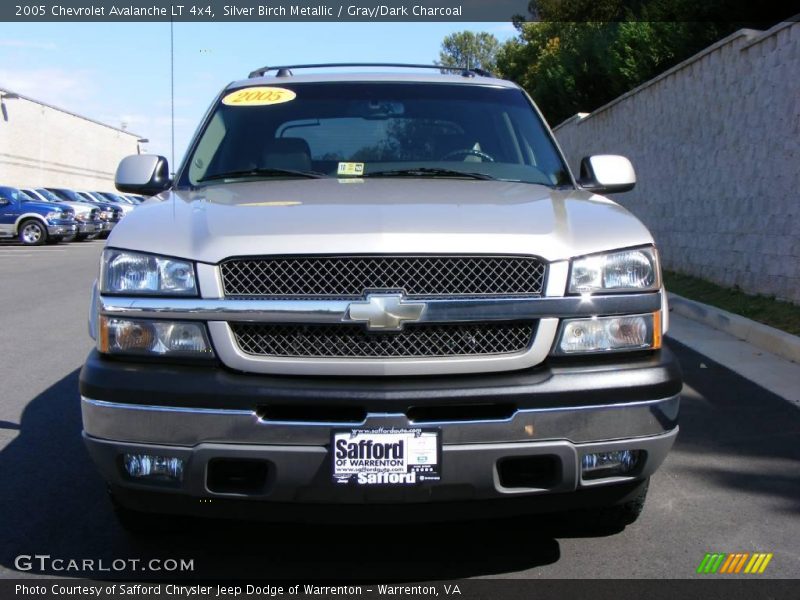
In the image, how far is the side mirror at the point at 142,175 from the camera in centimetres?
459

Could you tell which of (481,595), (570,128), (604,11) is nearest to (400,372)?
(481,595)

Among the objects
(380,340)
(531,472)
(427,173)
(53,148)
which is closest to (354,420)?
(380,340)

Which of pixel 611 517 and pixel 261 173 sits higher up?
pixel 261 173

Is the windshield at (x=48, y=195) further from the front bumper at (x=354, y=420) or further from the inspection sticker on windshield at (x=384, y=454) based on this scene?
the inspection sticker on windshield at (x=384, y=454)

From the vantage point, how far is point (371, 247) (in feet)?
10.1

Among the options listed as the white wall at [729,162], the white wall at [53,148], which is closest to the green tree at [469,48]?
the white wall at [53,148]

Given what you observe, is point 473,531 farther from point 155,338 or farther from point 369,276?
point 155,338

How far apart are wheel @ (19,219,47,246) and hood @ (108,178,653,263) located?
1017 inches

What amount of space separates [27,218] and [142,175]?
2494 centimetres

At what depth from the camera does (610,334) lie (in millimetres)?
3189

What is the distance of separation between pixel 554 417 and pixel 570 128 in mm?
24571

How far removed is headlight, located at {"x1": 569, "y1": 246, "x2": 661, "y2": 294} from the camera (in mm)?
3178

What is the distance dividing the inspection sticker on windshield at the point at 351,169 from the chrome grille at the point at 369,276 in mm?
1250

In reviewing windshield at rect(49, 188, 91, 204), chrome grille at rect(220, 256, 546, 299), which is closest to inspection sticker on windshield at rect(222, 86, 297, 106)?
chrome grille at rect(220, 256, 546, 299)
